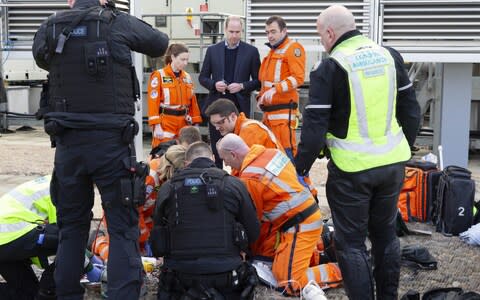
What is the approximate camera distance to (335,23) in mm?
4215

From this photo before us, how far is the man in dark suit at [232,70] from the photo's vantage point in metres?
7.41

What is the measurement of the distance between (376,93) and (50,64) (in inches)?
76.3

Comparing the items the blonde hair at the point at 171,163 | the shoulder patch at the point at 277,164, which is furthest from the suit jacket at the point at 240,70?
the shoulder patch at the point at 277,164

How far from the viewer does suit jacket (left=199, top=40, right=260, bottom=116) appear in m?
7.44

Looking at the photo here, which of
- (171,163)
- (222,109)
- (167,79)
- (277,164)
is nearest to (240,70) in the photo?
(167,79)

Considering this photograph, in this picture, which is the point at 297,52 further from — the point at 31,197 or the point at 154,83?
the point at 31,197

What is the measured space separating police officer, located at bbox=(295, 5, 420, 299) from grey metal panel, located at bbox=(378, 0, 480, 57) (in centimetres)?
489

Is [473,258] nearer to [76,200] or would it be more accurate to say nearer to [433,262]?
[433,262]

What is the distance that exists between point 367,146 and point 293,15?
5.13m

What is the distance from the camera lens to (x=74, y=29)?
13.4 ft

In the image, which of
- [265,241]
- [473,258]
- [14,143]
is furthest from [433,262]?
[14,143]

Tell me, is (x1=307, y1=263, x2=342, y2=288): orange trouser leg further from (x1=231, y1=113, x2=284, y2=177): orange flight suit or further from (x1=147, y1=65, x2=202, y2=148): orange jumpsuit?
(x1=147, y1=65, x2=202, y2=148): orange jumpsuit

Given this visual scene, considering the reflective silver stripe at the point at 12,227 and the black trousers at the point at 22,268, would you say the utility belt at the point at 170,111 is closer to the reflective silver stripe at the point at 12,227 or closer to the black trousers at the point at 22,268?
the black trousers at the point at 22,268

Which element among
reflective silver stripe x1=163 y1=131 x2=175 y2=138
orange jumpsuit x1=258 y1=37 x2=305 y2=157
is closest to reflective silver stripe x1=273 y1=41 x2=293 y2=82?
orange jumpsuit x1=258 y1=37 x2=305 y2=157
